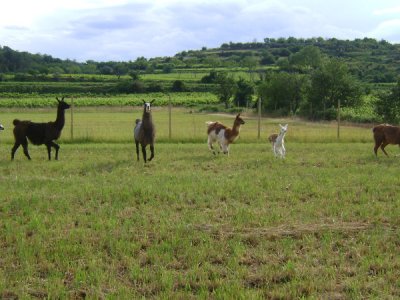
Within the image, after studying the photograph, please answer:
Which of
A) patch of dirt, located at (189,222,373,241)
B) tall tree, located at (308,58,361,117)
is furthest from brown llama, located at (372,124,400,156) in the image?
tall tree, located at (308,58,361,117)

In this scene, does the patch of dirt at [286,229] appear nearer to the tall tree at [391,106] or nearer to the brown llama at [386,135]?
the brown llama at [386,135]

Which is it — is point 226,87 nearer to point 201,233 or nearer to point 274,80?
point 274,80

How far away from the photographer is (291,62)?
301ft

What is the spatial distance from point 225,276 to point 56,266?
6.27 feet

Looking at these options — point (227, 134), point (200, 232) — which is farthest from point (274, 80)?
point (200, 232)

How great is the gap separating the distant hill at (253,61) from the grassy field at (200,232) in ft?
244

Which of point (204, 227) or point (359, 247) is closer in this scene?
point (359, 247)

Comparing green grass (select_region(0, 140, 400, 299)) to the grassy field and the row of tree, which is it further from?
the row of tree

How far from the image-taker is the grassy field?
514 centimetres

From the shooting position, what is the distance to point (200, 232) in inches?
270

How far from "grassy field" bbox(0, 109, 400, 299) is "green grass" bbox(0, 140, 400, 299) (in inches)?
0.8

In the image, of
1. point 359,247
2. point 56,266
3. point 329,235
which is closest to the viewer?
point 56,266

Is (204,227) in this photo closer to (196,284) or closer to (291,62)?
(196,284)

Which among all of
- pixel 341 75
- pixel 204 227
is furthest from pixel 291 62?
pixel 204 227
